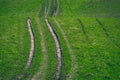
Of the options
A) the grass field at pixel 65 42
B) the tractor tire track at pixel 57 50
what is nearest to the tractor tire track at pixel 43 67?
the grass field at pixel 65 42

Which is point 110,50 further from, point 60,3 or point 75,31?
point 60,3

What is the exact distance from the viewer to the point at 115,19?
54.2m

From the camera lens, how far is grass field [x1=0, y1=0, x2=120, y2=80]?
30.5 m

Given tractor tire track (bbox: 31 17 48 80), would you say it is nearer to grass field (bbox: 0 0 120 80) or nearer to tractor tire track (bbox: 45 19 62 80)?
grass field (bbox: 0 0 120 80)

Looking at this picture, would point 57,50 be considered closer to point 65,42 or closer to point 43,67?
point 65,42

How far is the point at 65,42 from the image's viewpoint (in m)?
40.2

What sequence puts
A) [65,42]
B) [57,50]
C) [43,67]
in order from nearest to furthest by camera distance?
1. [43,67]
2. [57,50]
3. [65,42]

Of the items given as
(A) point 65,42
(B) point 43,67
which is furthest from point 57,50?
(B) point 43,67

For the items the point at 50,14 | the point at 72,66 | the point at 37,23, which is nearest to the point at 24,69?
the point at 72,66

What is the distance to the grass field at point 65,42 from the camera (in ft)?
99.9

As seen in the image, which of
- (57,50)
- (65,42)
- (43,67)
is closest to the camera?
(43,67)

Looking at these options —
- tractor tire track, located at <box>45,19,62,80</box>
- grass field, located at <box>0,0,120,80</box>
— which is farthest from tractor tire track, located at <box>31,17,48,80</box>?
tractor tire track, located at <box>45,19,62,80</box>

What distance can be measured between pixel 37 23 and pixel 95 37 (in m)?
12.7

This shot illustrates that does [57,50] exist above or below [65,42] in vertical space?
below
